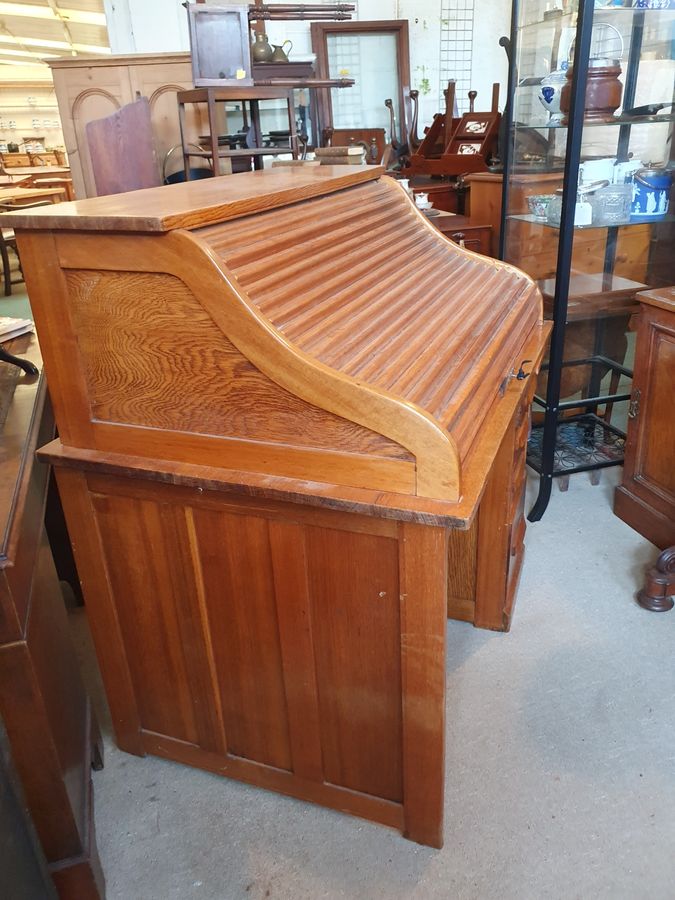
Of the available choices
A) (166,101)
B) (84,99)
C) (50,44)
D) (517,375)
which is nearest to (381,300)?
(517,375)

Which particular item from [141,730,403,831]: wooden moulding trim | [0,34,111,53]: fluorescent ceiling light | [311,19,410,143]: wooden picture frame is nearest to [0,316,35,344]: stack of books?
[141,730,403,831]: wooden moulding trim

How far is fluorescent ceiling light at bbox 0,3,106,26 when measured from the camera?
9.72 m

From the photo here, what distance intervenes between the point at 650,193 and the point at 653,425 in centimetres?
95

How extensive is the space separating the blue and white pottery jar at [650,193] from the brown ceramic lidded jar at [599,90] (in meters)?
0.31

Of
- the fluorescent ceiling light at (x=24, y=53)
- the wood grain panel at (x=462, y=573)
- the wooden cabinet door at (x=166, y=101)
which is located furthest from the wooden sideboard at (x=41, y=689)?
the fluorescent ceiling light at (x=24, y=53)

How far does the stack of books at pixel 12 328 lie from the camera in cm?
259

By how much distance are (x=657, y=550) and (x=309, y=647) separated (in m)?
1.75

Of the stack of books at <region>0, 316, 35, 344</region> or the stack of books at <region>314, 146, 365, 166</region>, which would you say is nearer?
the stack of books at <region>314, 146, 365, 166</region>

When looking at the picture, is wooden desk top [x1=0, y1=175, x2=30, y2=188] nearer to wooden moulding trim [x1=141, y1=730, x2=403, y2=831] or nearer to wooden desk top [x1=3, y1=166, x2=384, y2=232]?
wooden desk top [x1=3, y1=166, x2=384, y2=232]

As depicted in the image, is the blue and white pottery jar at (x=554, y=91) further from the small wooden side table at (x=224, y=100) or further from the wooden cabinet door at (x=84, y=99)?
the wooden cabinet door at (x=84, y=99)

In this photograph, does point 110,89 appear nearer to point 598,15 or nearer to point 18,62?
point 598,15

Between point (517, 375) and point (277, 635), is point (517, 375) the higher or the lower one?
the higher one

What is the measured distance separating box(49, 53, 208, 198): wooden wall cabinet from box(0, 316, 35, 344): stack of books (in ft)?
7.44

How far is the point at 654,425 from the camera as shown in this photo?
2697mm
